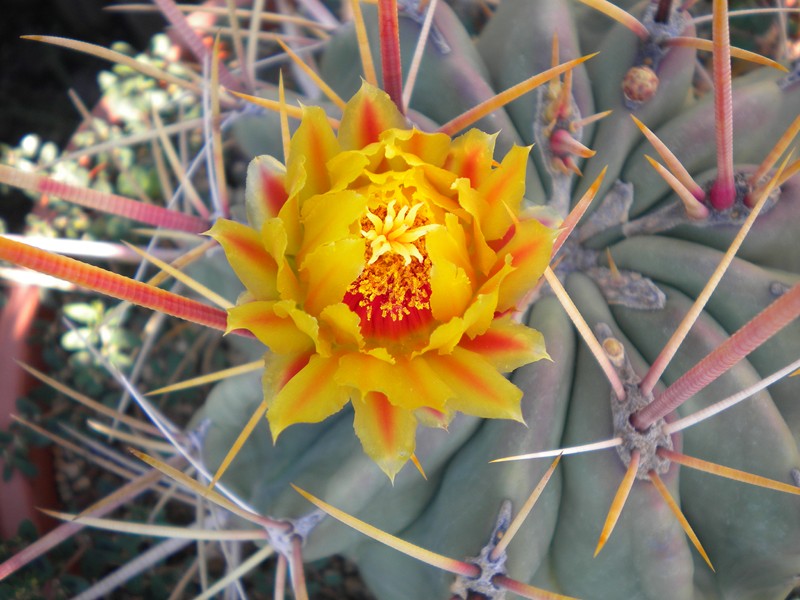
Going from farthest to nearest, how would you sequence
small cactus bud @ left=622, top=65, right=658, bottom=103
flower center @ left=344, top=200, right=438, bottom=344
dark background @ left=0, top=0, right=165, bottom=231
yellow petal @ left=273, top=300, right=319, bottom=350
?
dark background @ left=0, top=0, right=165, bottom=231
small cactus bud @ left=622, top=65, right=658, bottom=103
flower center @ left=344, top=200, right=438, bottom=344
yellow petal @ left=273, top=300, right=319, bottom=350

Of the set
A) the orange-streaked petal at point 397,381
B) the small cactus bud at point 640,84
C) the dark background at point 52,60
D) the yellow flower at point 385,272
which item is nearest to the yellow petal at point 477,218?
the yellow flower at point 385,272

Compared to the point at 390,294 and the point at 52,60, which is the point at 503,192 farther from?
the point at 52,60

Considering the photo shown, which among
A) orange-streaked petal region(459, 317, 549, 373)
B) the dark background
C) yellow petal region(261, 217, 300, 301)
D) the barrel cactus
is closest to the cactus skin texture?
the barrel cactus

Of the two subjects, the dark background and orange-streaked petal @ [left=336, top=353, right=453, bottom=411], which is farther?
the dark background

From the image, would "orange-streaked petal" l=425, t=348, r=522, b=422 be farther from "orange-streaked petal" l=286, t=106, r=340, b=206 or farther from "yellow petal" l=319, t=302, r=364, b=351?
"orange-streaked petal" l=286, t=106, r=340, b=206

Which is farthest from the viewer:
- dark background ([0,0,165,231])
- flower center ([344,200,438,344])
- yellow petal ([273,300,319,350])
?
dark background ([0,0,165,231])

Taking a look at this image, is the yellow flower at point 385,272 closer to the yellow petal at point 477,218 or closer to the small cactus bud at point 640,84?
the yellow petal at point 477,218

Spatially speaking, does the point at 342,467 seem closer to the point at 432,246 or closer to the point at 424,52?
the point at 432,246

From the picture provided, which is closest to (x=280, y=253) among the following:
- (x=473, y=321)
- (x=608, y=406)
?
(x=473, y=321)

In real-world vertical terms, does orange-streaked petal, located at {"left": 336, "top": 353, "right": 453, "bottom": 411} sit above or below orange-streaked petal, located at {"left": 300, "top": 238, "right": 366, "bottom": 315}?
below

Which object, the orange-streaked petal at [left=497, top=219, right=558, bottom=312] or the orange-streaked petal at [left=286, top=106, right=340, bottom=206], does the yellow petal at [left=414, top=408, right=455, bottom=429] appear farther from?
the orange-streaked petal at [left=286, top=106, right=340, bottom=206]
